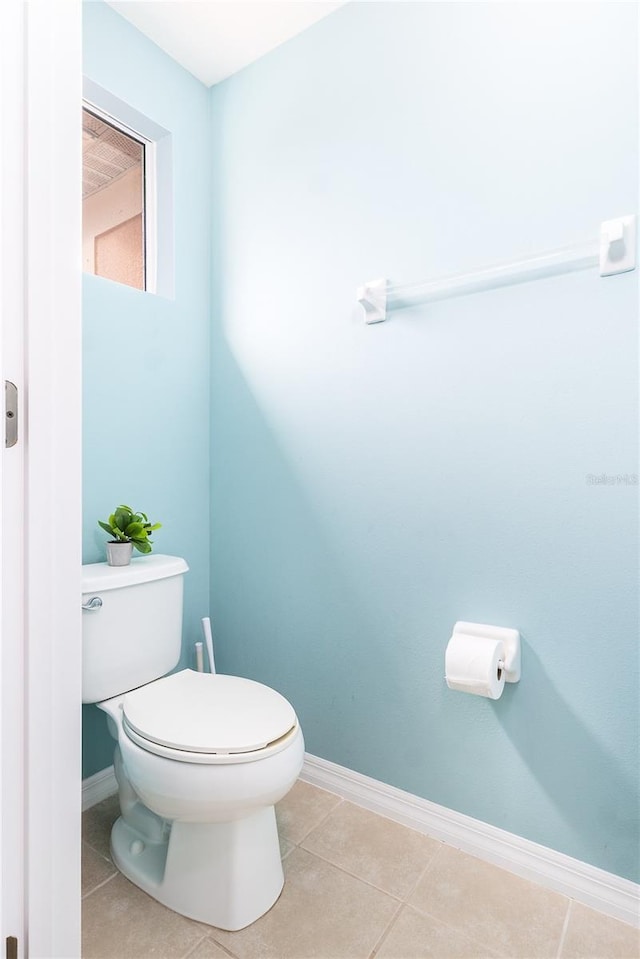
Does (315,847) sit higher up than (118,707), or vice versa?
(118,707)

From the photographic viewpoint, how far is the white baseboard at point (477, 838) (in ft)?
4.07

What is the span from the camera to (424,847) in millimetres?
1447

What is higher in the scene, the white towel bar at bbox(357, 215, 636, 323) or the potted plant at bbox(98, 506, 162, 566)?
the white towel bar at bbox(357, 215, 636, 323)

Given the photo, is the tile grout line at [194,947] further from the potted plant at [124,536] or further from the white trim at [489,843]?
the potted plant at [124,536]

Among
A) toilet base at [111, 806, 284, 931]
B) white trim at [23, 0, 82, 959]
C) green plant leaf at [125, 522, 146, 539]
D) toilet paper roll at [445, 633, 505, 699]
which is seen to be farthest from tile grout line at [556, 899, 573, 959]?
green plant leaf at [125, 522, 146, 539]

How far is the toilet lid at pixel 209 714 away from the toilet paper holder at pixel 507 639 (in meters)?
0.50

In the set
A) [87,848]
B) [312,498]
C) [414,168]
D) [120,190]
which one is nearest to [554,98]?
[414,168]

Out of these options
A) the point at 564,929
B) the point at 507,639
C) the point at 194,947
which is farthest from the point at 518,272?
the point at 194,947

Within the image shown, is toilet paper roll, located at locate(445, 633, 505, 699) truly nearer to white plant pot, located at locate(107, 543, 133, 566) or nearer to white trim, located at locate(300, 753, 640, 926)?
white trim, located at locate(300, 753, 640, 926)

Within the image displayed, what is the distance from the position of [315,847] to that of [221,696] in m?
0.50

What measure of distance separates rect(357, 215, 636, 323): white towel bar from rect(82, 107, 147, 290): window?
2.88ft

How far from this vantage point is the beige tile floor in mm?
1142

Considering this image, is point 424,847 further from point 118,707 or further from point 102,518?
point 102,518

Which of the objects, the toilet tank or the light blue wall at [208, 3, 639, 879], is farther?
the toilet tank
